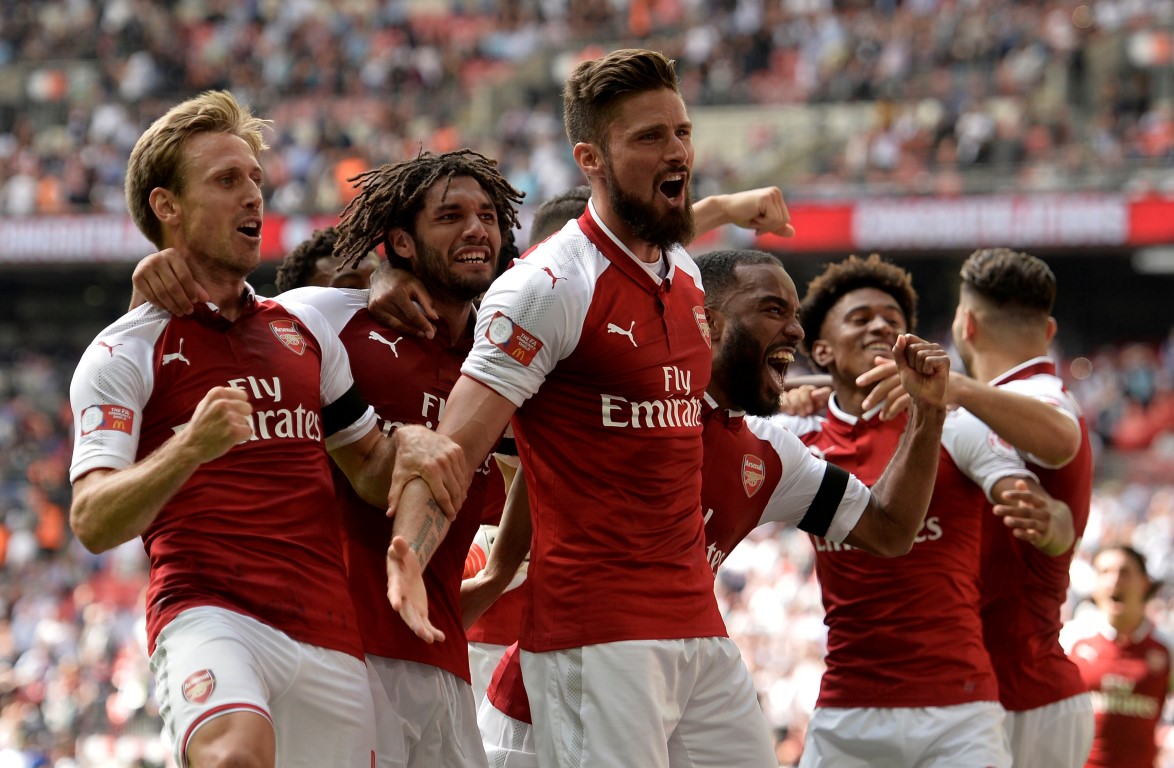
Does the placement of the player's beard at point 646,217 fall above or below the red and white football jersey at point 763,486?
above

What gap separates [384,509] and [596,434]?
2.60 ft

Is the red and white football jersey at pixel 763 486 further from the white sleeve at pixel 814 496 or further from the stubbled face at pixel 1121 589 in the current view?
the stubbled face at pixel 1121 589

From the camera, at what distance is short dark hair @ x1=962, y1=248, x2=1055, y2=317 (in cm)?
614

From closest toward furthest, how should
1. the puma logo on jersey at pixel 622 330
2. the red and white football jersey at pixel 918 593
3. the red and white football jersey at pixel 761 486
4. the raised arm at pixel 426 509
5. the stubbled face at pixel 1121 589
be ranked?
the raised arm at pixel 426 509 < the puma logo on jersey at pixel 622 330 < the red and white football jersey at pixel 761 486 < the red and white football jersey at pixel 918 593 < the stubbled face at pixel 1121 589

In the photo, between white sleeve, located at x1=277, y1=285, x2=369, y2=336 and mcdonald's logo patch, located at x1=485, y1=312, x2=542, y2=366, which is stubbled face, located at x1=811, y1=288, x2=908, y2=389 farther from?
mcdonald's logo patch, located at x1=485, y1=312, x2=542, y2=366

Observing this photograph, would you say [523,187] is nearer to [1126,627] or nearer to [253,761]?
[1126,627]

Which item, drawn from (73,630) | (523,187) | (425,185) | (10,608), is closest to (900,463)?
(425,185)

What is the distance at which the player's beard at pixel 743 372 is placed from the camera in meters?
5.05

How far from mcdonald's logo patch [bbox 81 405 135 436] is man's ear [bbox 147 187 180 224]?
69cm

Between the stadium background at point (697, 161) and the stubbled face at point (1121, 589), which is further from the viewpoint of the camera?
the stadium background at point (697, 161)

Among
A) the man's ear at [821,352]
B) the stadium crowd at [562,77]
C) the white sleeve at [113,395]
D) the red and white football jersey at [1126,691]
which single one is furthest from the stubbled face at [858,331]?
the stadium crowd at [562,77]

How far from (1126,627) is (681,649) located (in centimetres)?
419

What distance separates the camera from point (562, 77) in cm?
2834

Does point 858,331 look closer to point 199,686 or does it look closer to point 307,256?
point 307,256
